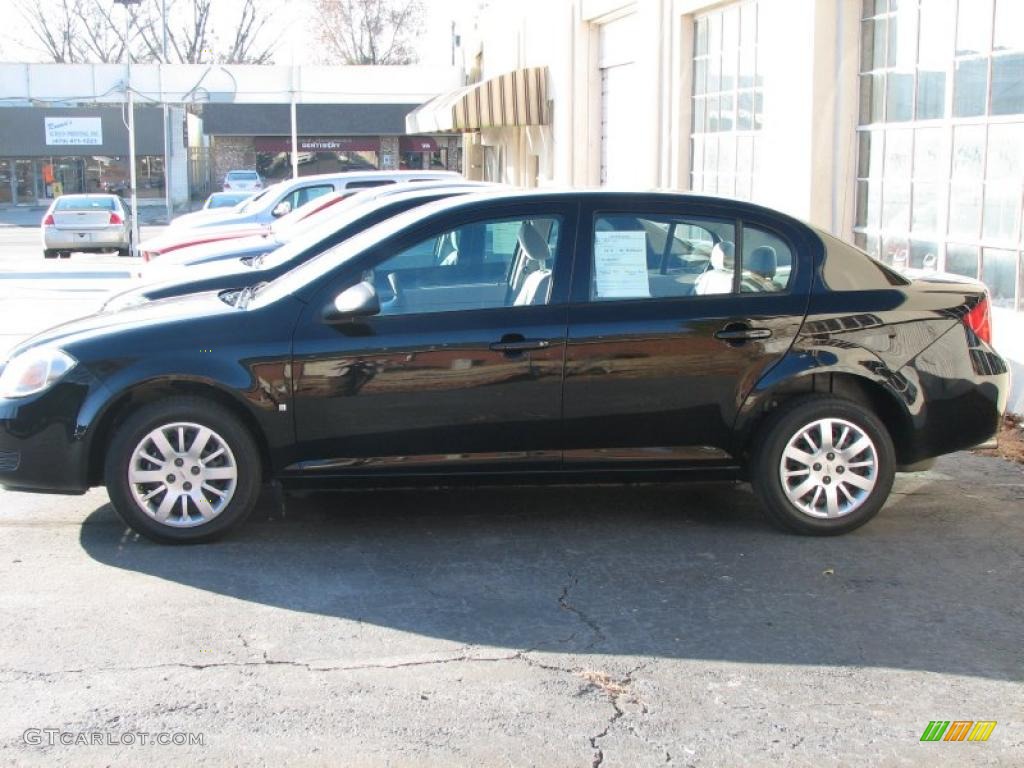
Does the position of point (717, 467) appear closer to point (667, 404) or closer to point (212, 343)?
point (667, 404)

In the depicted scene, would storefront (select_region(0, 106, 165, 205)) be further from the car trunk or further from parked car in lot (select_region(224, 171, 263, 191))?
the car trunk

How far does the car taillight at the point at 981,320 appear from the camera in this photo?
643cm

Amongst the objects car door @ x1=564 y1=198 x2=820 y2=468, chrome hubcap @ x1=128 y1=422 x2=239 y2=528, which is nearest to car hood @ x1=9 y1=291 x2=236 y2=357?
chrome hubcap @ x1=128 y1=422 x2=239 y2=528

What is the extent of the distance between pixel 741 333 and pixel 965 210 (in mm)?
4280

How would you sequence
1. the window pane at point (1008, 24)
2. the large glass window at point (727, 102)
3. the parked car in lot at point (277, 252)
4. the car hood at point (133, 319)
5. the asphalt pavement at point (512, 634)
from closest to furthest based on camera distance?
1. the asphalt pavement at point (512, 634)
2. the car hood at point (133, 319)
3. the parked car in lot at point (277, 252)
4. the window pane at point (1008, 24)
5. the large glass window at point (727, 102)

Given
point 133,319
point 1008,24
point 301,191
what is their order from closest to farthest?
point 133,319
point 1008,24
point 301,191

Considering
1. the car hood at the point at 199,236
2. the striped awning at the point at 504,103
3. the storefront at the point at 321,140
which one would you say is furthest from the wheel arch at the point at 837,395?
the storefront at the point at 321,140

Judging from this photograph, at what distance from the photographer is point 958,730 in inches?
165

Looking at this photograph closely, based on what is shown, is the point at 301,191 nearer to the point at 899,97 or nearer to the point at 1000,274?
the point at 899,97

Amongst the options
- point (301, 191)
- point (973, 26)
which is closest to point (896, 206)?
point (973, 26)

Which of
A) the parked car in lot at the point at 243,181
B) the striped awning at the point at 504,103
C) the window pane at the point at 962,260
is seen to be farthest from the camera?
the parked car in lot at the point at 243,181

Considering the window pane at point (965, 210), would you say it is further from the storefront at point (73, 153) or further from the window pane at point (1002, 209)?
the storefront at point (73, 153)

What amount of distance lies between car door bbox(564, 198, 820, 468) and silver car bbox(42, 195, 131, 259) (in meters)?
24.2

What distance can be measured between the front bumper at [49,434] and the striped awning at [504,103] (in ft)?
57.6
